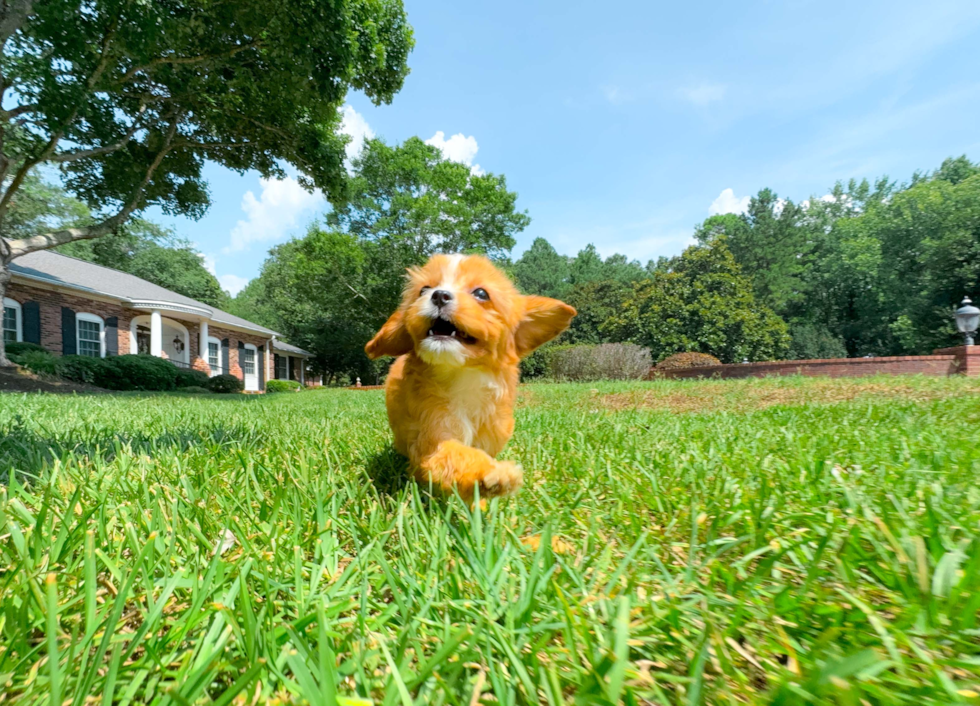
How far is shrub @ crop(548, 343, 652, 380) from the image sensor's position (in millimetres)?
17859

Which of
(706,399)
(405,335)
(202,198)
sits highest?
(202,198)

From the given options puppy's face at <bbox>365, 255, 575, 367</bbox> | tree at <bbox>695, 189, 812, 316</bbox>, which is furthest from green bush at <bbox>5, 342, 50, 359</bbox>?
tree at <bbox>695, 189, 812, 316</bbox>

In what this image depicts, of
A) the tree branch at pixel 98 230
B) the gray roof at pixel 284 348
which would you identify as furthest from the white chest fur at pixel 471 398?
the gray roof at pixel 284 348

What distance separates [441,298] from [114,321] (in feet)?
85.5

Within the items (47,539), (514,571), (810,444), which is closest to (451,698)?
(514,571)

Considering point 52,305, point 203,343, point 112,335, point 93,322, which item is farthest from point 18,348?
point 203,343

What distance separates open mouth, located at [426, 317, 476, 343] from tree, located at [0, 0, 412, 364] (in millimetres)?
11362

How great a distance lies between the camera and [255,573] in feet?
4.04

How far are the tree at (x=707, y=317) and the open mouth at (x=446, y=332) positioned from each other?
22.0m

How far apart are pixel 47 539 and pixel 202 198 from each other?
60.3 ft

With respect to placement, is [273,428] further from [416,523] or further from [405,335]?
[416,523]

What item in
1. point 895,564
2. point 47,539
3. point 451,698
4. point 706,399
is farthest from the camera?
point 706,399

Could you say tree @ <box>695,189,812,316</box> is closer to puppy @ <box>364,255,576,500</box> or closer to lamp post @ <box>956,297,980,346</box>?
lamp post @ <box>956,297,980,346</box>

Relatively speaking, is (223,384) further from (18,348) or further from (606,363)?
(606,363)
